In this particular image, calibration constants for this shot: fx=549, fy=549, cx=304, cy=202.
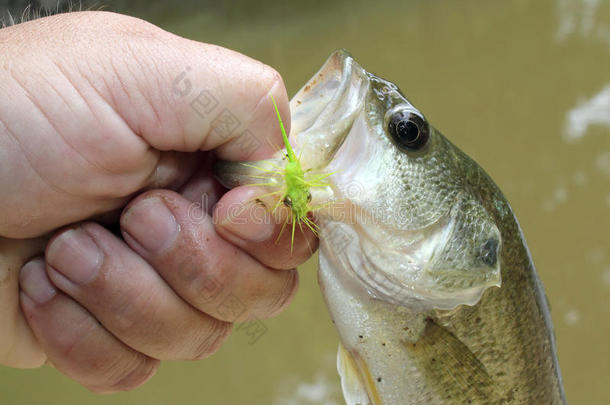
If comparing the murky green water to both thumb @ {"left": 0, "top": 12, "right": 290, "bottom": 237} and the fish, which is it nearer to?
the fish

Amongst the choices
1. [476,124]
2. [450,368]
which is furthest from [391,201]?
[476,124]

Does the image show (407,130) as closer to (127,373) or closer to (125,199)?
(125,199)

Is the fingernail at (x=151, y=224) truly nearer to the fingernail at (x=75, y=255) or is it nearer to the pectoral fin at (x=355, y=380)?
the fingernail at (x=75, y=255)

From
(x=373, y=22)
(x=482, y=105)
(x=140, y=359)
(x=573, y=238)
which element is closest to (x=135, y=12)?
(x=373, y=22)

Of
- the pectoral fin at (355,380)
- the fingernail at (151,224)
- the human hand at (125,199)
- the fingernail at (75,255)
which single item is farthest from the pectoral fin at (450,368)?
the fingernail at (75,255)

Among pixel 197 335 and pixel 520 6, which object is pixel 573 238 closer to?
pixel 520 6
